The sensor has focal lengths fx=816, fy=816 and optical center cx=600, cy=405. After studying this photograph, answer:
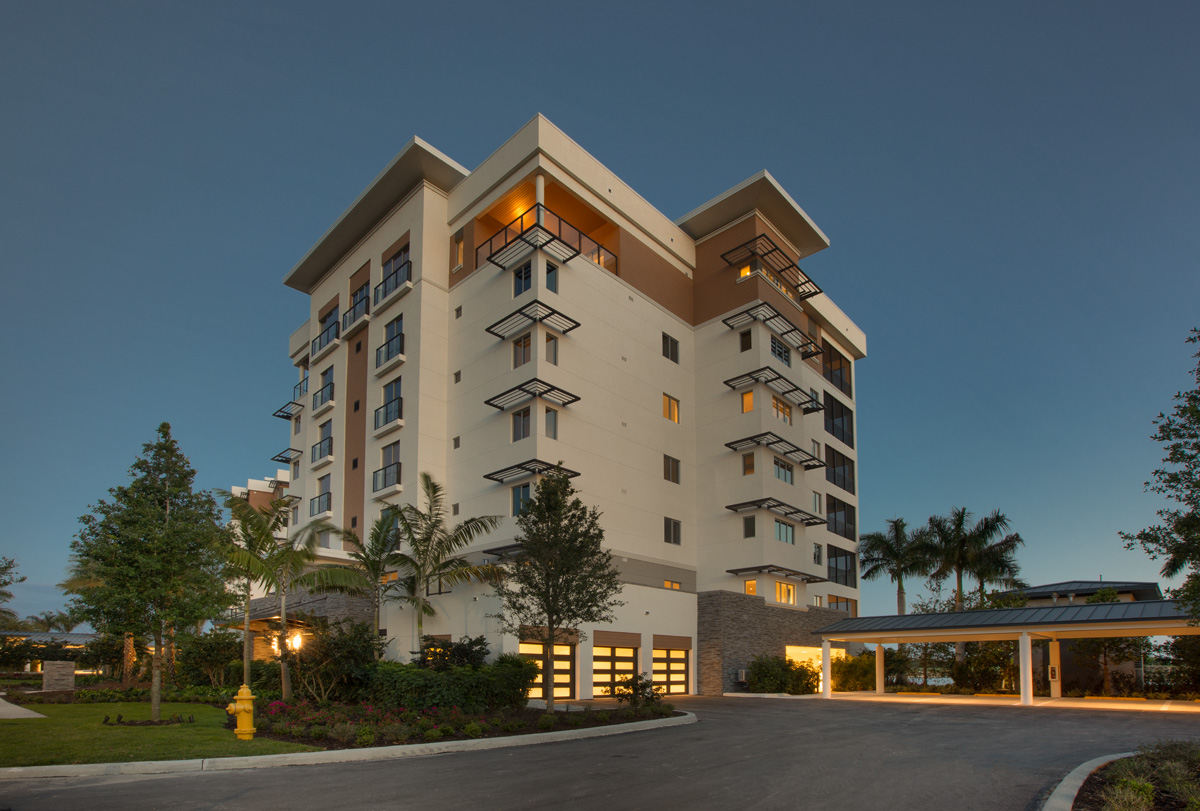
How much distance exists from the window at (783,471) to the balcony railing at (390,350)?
63.7 ft

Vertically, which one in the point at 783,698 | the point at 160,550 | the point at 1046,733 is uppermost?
the point at 160,550

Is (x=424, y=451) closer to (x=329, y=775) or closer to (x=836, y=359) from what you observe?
(x=329, y=775)

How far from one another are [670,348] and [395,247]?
1488cm

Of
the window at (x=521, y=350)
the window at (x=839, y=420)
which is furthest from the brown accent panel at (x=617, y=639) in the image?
the window at (x=839, y=420)

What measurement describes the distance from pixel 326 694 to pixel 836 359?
43.0 m

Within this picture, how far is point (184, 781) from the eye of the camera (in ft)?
39.8

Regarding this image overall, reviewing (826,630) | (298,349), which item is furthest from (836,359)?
(298,349)

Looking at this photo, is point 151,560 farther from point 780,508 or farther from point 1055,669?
point 1055,669

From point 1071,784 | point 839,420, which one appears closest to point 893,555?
point 839,420

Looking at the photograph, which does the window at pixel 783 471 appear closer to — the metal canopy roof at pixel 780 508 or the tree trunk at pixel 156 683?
the metal canopy roof at pixel 780 508

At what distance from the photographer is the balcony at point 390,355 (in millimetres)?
38250

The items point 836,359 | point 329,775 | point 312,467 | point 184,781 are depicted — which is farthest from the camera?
point 836,359

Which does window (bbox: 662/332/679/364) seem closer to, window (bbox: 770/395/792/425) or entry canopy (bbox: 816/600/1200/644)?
window (bbox: 770/395/792/425)

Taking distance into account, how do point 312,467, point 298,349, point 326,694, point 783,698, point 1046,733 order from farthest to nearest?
1. point 298,349
2. point 312,467
3. point 783,698
4. point 326,694
5. point 1046,733
